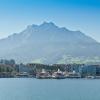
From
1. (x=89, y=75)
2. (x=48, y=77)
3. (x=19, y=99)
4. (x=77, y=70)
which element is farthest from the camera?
(x=77, y=70)

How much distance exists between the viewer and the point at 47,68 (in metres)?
118

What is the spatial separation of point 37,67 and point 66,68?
10.6m

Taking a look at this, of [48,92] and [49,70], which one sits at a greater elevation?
[49,70]

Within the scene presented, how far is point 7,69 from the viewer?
338 ft

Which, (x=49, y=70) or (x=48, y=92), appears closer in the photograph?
(x=48, y=92)

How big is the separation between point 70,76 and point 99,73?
17291 mm

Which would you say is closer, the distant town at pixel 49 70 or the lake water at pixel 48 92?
the lake water at pixel 48 92

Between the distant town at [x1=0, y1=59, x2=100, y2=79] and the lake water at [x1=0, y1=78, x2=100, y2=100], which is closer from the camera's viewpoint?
the lake water at [x1=0, y1=78, x2=100, y2=100]

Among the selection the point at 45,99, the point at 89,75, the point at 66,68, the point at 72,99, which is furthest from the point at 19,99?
the point at 66,68

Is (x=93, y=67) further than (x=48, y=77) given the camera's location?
Yes

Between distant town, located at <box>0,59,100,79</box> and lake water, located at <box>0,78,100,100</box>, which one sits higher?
distant town, located at <box>0,59,100,79</box>

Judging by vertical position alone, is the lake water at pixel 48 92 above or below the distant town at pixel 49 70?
below

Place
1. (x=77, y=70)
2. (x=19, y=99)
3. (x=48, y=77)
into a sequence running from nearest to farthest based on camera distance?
(x=19, y=99) → (x=48, y=77) → (x=77, y=70)

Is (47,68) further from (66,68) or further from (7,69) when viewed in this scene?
(7,69)
